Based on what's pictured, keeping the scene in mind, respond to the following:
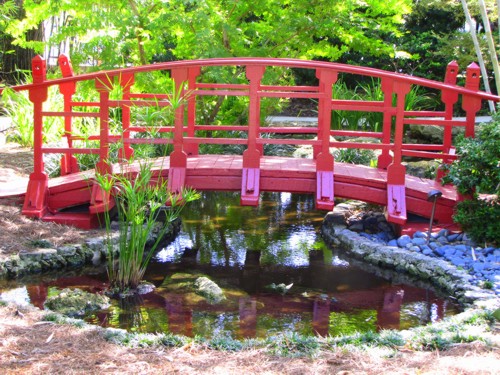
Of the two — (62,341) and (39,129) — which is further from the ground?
(39,129)

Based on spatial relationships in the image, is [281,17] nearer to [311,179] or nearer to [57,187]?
[311,179]

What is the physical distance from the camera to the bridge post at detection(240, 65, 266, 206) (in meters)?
7.25

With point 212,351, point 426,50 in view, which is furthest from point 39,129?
point 426,50

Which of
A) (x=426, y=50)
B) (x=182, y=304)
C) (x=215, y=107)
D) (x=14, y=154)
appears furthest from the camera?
(x=426, y=50)

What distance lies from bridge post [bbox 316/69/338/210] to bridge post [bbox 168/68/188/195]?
1462 millimetres

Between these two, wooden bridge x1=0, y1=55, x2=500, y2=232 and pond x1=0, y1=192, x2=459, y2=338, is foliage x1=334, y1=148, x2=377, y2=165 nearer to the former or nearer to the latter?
pond x1=0, y1=192, x2=459, y2=338

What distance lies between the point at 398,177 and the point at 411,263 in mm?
1147

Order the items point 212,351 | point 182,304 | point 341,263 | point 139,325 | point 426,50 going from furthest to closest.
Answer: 1. point 426,50
2. point 341,263
3. point 182,304
4. point 139,325
5. point 212,351

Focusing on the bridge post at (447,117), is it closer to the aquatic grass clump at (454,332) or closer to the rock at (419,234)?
the rock at (419,234)

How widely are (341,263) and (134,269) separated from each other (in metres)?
2.38

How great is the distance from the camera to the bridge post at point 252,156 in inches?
286

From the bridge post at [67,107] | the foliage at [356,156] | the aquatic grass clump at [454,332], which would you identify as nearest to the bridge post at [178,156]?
the bridge post at [67,107]

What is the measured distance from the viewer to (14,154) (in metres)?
10.0

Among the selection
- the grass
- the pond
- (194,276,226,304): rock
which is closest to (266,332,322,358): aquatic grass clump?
the grass
